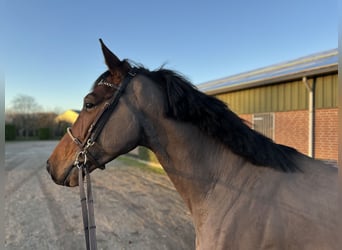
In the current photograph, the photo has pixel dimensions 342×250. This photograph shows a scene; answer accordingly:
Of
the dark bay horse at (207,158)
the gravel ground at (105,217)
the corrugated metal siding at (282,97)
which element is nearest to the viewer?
the dark bay horse at (207,158)

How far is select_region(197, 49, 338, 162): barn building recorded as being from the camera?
250 inches

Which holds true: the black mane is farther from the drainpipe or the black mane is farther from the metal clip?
the drainpipe

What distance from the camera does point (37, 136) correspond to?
44219mm

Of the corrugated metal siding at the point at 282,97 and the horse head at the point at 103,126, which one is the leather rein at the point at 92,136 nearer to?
the horse head at the point at 103,126

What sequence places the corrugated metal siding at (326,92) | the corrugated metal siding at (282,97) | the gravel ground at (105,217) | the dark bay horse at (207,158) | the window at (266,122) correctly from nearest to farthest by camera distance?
the dark bay horse at (207,158)
the gravel ground at (105,217)
the corrugated metal siding at (326,92)
the corrugated metal siding at (282,97)
the window at (266,122)

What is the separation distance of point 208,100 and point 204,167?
0.42 metres

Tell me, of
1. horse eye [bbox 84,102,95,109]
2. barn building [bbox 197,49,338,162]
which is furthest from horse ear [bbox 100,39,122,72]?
barn building [bbox 197,49,338,162]

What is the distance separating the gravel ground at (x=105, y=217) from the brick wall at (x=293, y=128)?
3776mm

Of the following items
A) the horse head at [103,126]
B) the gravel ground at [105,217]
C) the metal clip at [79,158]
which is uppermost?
the horse head at [103,126]

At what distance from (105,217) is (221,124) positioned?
4.22m

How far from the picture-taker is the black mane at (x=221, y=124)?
1508 mm

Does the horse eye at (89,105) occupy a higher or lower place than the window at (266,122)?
lower

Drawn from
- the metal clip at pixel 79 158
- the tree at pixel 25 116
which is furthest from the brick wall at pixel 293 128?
the tree at pixel 25 116

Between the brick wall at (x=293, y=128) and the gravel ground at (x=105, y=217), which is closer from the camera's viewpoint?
the gravel ground at (x=105, y=217)
